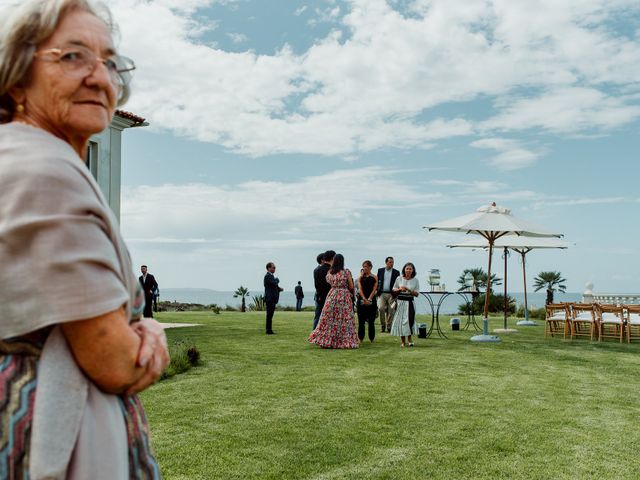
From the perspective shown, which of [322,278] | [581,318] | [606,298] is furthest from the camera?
[606,298]

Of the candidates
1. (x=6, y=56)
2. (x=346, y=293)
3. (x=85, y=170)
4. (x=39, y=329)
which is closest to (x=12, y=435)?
(x=39, y=329)

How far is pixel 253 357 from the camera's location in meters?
11.4

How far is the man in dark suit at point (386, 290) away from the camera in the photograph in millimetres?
17062

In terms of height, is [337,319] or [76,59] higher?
[76,59]

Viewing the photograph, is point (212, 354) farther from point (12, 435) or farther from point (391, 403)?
point (12, 435)

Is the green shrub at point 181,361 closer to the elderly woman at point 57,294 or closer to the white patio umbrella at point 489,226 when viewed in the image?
the white patio umbrella at point 489,226

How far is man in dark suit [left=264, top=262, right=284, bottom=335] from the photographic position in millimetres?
16656

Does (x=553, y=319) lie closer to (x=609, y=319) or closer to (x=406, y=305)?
(x=609, y=319)

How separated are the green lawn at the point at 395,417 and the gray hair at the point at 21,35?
159 inches

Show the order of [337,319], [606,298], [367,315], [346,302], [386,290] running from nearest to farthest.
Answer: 1. [337,319]
2. [346,302]
3. [367,315]
4. [386,290]
5. [606,298]

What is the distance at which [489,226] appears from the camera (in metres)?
15.8

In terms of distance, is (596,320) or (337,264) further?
(596,320)

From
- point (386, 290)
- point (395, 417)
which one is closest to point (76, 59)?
point (395, 417)

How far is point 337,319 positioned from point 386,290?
407cm
